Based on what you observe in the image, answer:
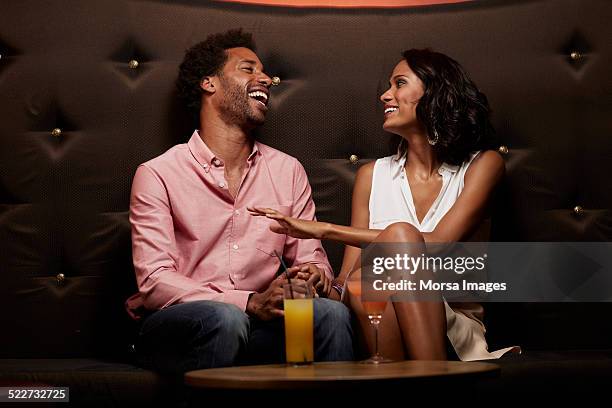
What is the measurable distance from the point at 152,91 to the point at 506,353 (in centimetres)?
110

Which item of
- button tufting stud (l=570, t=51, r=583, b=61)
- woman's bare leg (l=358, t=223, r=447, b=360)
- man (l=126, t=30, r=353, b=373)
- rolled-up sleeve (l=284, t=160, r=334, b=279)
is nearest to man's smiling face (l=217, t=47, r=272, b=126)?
man (l=126, t=30, r=353, b=373)

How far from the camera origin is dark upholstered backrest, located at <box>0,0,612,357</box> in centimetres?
216

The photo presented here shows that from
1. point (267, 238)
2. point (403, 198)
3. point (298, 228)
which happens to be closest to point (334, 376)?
point (298, 228)

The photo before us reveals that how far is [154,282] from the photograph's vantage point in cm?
186

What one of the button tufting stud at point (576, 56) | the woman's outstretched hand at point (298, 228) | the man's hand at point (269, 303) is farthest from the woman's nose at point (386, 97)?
the man's hand at point (269, 303)

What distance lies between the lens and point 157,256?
75.2 inches

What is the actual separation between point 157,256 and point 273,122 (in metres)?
0.56

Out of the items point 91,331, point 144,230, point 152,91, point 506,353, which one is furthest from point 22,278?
point 506,353

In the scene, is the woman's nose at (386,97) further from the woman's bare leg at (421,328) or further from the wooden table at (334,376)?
the wooden table at (334,376)

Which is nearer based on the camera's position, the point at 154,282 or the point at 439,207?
the point at 154,282

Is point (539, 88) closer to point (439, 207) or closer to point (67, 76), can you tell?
point (439, 207)

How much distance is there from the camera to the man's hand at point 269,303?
1.73m

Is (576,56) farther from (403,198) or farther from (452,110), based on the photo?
(403,198)

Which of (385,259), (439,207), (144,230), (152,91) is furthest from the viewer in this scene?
(152,91)
